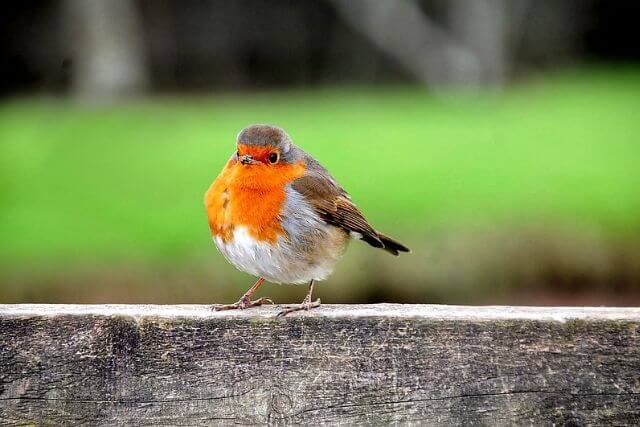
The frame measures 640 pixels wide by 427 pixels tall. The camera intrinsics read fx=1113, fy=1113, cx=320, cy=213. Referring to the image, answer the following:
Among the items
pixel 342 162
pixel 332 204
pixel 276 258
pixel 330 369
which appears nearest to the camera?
pixel 330 369

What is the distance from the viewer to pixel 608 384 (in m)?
2.14

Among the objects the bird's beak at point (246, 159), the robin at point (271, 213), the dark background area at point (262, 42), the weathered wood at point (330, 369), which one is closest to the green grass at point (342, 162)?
the dark background area at point (262, 42)

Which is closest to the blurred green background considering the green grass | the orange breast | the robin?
the green grass

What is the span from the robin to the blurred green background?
1699 millimetres

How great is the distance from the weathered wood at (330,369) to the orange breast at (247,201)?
833 mm

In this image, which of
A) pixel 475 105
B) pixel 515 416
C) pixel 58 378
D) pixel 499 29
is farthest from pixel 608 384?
pixel 499 29

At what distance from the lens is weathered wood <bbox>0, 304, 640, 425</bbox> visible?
7.07 feet

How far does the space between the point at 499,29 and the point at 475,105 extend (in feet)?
7.32

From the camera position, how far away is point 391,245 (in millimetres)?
3580

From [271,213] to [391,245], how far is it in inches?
23.5

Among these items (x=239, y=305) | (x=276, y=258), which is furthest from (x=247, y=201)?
(x=239, y=305)

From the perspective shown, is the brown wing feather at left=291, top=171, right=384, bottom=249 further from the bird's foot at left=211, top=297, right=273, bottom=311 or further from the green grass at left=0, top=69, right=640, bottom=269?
the green grass at left=0, top=69, right=640, bottom=269

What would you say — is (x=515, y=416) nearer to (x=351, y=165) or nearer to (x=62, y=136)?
(x=351, y=165)

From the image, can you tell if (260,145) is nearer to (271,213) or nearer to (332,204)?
(271,213)
